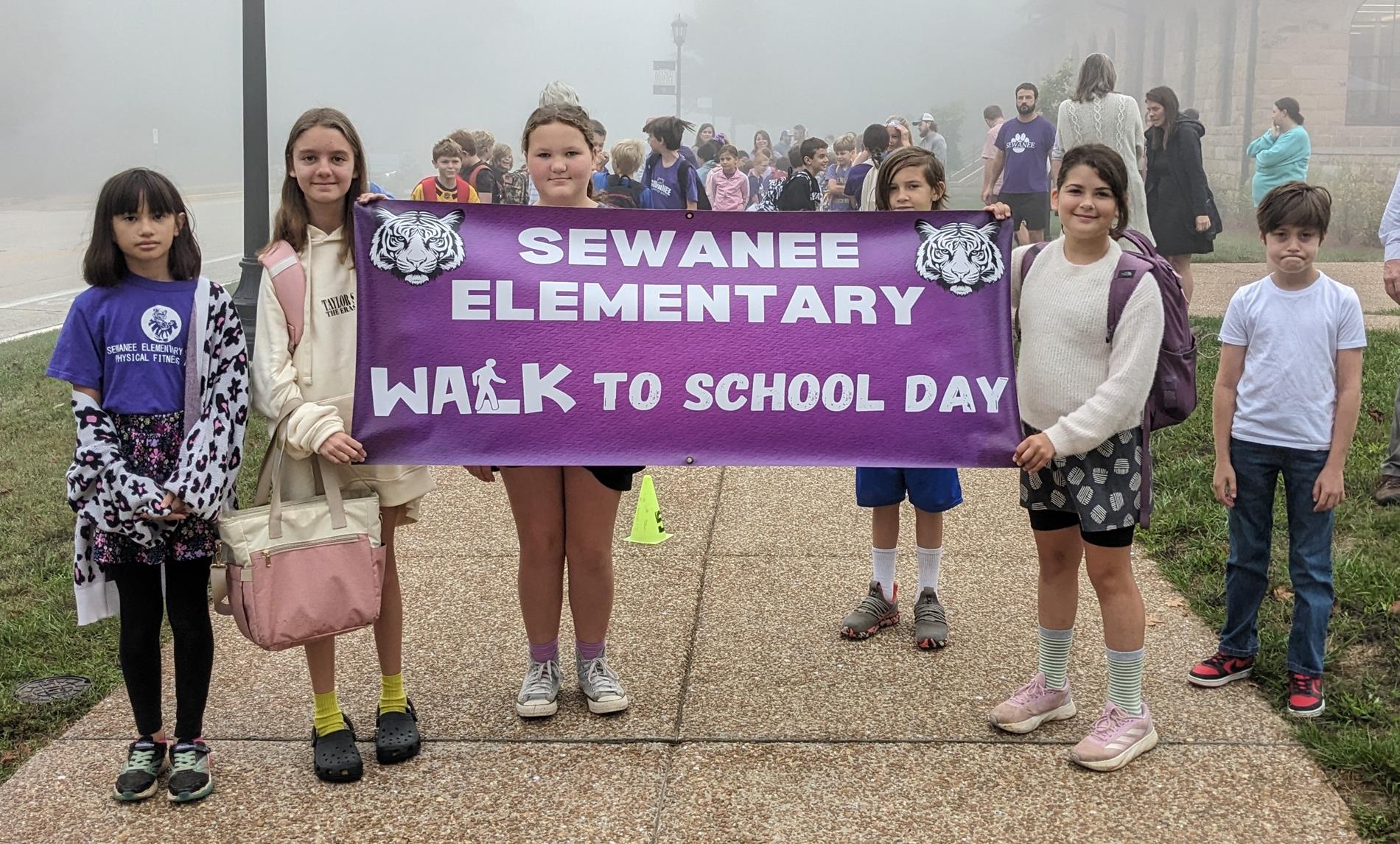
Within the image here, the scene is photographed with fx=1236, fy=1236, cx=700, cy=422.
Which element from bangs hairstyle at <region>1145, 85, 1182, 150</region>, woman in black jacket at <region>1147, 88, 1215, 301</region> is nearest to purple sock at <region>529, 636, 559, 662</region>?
woman in black jacket at <region>1147, 88, 1215, 301</region>

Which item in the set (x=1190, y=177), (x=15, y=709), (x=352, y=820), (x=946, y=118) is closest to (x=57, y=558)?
(x=15, y=709)

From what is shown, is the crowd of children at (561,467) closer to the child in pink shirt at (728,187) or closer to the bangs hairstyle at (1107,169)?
the bangs hairstyle at (1107,169)

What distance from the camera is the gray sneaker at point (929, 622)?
14.2 feet

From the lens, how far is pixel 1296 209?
11.8 feet

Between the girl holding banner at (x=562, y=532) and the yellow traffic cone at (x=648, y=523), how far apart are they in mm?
1811

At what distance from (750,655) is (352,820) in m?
1.56

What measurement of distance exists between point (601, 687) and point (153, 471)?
1.46 meters

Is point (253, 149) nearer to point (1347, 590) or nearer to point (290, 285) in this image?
point (290, 285)

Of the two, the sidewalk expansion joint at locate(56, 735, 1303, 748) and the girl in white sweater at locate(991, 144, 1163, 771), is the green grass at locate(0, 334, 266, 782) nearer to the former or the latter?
the sidewalk expansion joint at locate(56, 735, 1303, 748)

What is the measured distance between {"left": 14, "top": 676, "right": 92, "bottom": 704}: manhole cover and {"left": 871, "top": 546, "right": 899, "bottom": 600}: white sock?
2.77m

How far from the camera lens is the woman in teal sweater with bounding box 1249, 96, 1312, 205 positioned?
12.1 meters

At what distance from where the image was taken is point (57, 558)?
5.61 meters

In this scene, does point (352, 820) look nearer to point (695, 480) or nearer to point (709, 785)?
point (709, 785)

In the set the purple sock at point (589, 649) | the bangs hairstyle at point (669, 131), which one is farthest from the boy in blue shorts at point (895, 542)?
the bangs hairstyle at point (669, 131)
